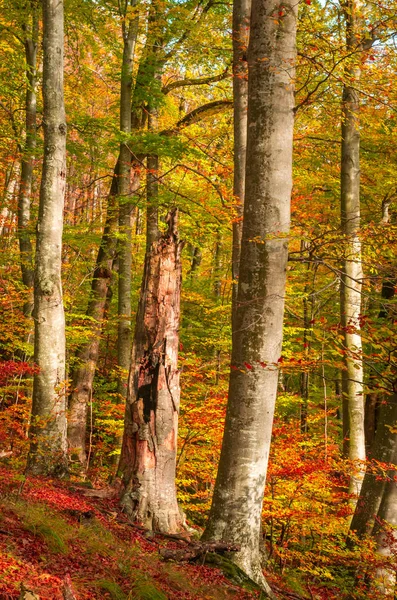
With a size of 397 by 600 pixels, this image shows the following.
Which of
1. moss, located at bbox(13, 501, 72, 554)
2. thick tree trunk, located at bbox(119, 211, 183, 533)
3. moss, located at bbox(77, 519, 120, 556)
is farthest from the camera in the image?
thick tree trunk, located at bbox(119, 211, 183, 533)

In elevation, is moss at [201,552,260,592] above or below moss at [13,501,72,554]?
below

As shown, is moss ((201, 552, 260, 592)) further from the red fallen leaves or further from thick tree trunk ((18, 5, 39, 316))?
thick tree trunk ((18, 5, 39, 316))

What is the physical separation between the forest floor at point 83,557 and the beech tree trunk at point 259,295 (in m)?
0.53

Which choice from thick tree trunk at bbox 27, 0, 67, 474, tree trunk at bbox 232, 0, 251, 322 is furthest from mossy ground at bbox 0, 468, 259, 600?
tree trunk at bbox 232, 0, 251, 322

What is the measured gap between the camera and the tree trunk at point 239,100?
24.6 feet

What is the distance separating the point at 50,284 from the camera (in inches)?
256

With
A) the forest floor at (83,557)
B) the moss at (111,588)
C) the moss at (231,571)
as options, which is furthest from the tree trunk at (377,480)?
the moss at (111,588)

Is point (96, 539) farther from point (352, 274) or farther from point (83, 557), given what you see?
point (352, 274)

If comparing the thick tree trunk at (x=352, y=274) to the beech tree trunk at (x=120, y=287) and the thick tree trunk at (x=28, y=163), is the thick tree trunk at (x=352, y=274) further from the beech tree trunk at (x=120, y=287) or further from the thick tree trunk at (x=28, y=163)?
the thick tree trunk at (x=28, y=163)

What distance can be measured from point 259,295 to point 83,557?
8.74ft

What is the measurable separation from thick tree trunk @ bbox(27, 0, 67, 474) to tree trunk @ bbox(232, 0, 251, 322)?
254cm

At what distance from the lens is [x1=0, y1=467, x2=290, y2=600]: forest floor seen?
119 inches

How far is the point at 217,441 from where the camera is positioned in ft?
27.6

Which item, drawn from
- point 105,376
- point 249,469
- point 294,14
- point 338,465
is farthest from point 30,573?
point 105,376
